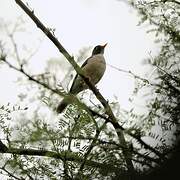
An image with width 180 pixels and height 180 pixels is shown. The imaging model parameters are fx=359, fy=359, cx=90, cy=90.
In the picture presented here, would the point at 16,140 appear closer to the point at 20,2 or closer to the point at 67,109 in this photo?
the point at 67,109

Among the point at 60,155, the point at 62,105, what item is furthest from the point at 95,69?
the point at 60,155

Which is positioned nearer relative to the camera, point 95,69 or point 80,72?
point 80,72

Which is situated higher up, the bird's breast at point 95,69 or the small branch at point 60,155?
the bird's breast at point 95,69

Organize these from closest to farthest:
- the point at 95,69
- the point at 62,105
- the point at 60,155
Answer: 1. the point at 60,155
2. the point at 62,105
3. the point at 95,69

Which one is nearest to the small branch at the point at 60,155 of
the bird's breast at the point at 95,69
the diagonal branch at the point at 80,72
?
the diagonal branch at the point at 80,72

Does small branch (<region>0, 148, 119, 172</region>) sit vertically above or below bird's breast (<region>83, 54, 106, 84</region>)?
below

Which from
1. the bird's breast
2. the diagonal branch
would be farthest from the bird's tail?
the bird's breast

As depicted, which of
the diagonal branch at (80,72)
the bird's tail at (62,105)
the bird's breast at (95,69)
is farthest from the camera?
the bird's breast at (95,69)

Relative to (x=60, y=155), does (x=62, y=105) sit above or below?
above

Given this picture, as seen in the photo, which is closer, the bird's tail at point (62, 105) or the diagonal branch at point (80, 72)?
the diagonal branch at point (80, 72)

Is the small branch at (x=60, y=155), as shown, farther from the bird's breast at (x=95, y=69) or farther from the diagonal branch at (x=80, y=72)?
the bird's breast at (x=95, y=69)

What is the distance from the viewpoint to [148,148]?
2.37ft

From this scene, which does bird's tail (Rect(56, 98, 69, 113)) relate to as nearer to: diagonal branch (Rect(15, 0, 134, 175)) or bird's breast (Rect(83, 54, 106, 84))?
diagonal branch (Rect(15, 0, 134, 175))

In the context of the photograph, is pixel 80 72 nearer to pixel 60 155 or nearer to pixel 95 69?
pixel 60 155
